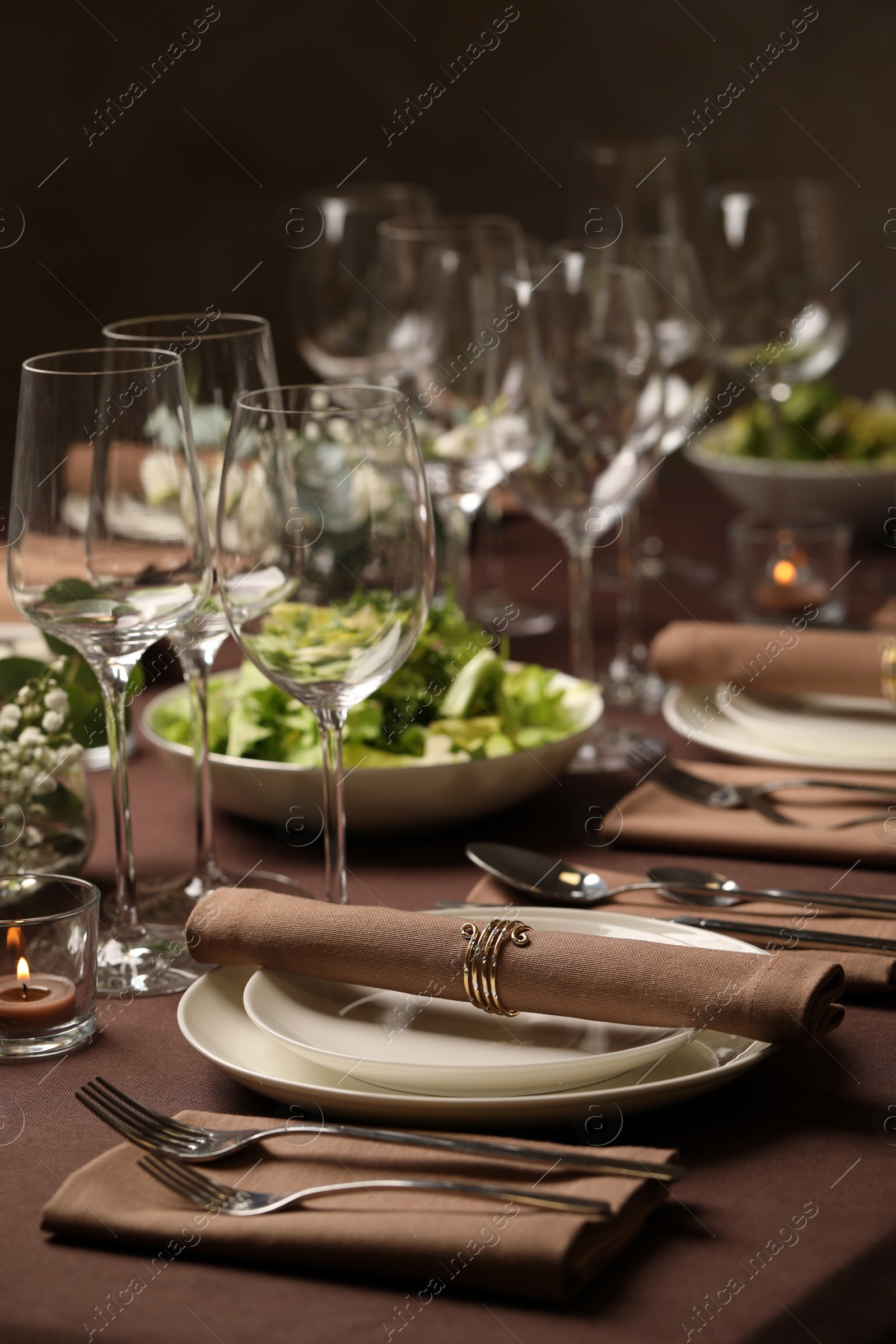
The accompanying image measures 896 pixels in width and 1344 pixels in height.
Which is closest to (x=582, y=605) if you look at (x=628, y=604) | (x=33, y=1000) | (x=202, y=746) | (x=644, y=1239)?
(x=628, y=604)

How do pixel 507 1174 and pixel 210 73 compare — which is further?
pixel 210 73

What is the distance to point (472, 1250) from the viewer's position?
54cm

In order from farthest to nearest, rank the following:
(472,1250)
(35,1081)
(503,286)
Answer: (503,286) < (35,1081) < (472,1250)

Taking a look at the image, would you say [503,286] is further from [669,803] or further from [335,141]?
[335,141]

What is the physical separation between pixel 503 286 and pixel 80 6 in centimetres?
278

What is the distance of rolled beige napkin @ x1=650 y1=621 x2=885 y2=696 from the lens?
1.21 meters

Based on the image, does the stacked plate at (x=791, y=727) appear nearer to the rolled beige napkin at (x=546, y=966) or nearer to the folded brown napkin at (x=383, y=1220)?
the rolled beige napkin at (x=546, y=966)

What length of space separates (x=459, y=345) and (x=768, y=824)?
1.88 feet

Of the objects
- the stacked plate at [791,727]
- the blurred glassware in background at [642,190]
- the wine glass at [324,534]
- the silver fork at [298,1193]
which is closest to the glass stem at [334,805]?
the wine glass at [324,534]

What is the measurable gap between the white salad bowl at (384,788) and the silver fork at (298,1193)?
0.42 meters

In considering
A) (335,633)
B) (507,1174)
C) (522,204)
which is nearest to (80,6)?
(522,204)

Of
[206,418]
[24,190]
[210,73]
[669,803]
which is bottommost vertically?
[669,803]

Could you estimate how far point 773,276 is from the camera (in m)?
1.62

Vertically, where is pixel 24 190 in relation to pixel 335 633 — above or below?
above
